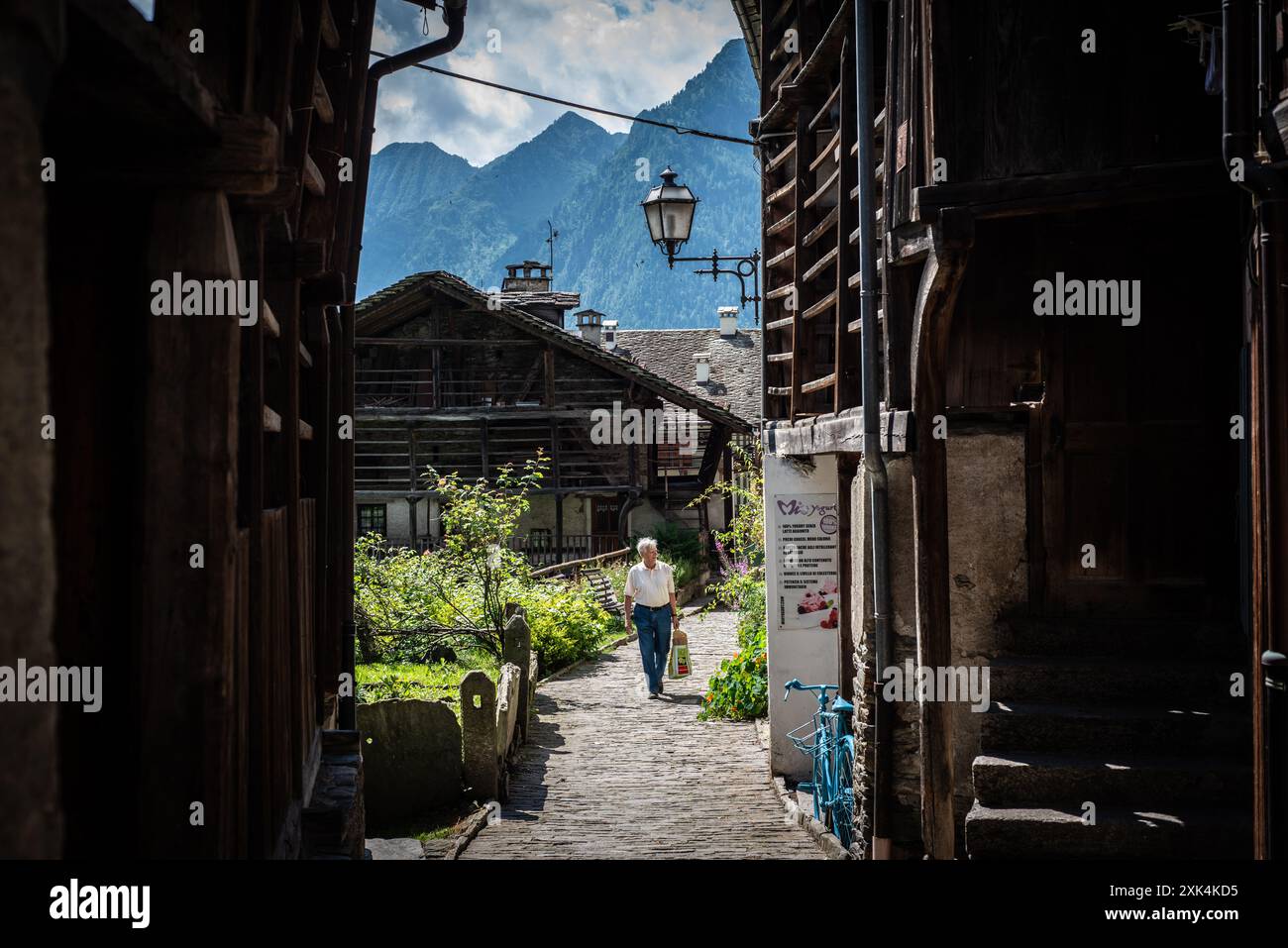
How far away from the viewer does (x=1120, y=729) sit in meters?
6.04

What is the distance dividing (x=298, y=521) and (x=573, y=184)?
17307 centimetres

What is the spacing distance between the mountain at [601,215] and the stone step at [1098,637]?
428ft

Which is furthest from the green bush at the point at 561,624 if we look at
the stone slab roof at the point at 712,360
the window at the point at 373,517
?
the stone slab roof at the point at 712,360

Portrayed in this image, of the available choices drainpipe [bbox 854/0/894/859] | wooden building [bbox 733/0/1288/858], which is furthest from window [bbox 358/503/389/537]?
drainpipe [bbox 854/0/894/859]

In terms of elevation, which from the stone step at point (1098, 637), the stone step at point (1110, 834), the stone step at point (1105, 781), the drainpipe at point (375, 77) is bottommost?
the stone step at point (1110, 834)

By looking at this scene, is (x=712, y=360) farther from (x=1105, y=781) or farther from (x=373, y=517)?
(x=1105, y=781)

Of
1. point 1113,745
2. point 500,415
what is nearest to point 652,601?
point 1113,745

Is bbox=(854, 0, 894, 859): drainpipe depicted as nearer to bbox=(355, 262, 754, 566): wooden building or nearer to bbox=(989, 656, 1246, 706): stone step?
bbox=(989, 656, 1246, 706): stone step

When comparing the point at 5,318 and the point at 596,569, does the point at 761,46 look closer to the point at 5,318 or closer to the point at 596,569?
the point at 5,318

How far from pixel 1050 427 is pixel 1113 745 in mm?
1886

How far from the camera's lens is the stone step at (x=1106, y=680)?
20.6 feet

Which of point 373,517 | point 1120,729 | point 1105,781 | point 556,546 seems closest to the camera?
point 1105,781

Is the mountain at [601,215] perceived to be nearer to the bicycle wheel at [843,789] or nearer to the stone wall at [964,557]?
the bicycle wheel at [843,789]

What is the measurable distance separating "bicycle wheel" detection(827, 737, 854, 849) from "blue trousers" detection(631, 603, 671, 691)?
15.9 feet
